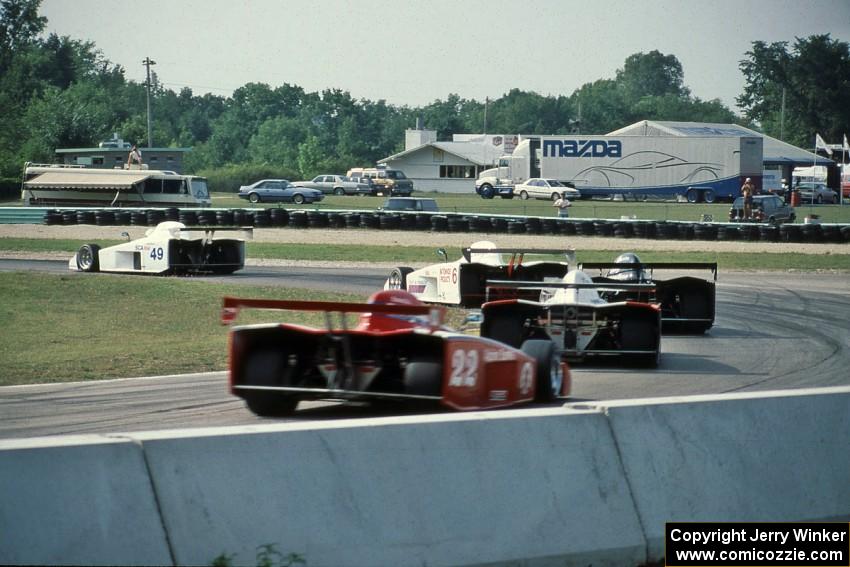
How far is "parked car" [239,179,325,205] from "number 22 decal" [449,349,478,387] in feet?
194

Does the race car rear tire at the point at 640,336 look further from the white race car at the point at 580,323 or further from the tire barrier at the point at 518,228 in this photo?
the tire barrier at the point at 518,228

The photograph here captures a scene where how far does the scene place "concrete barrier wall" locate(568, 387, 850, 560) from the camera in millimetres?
5672

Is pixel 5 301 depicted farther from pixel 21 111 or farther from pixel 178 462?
pixel 21 111

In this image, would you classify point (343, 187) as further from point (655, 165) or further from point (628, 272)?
point (628, 272)

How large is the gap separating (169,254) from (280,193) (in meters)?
43.2

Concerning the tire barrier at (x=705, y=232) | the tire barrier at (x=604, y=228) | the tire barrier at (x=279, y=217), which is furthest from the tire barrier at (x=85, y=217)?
the tire barrier at (x=705, y=232)

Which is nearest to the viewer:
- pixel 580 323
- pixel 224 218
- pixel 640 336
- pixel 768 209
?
pixel 640 336

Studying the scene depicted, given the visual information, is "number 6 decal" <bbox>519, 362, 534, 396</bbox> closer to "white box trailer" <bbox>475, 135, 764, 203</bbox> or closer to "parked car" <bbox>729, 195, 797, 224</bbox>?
"parked car" <bbox>729, 195, 797, 224</bbox>

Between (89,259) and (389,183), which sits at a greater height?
(389,183)

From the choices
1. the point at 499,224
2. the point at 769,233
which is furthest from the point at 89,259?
the point at 769,233

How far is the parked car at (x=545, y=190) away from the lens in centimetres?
6975

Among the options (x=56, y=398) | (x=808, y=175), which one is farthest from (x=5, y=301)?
(x=808, y=175)

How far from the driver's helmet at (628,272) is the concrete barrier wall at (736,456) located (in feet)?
30.8

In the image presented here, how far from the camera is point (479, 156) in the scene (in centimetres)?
10156
